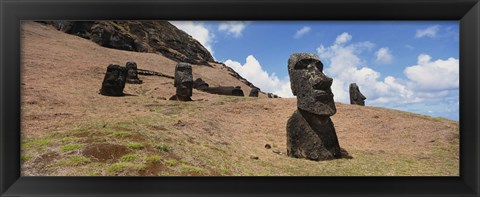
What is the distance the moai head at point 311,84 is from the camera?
9562 millimetres

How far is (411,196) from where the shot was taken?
5.64 m

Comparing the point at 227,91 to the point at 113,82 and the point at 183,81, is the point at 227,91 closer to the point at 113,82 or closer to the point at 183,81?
the point at 183,81

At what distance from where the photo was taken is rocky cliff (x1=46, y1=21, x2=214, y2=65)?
5162 centimetres

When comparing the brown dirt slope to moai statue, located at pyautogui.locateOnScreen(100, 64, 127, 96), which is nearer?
the brown dirt slope

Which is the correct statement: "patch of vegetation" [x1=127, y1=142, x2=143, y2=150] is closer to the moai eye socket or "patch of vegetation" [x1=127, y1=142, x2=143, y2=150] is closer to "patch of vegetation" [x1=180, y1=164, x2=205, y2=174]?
"patch of vegetation" [x1=180, y1=164, x2=205, y2=174]

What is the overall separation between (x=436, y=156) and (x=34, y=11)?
1114 centimetres

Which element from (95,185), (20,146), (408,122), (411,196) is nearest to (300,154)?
(411,196)

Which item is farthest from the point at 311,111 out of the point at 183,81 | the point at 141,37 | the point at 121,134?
the point at 141,37

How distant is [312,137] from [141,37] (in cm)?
5616

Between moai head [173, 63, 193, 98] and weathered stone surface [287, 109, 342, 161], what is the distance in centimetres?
1226

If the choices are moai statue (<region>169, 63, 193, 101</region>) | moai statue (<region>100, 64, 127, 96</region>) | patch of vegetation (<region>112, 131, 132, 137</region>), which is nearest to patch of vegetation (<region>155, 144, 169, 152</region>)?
patch of vegetation (<region>112, 131, 132, 137</region>)

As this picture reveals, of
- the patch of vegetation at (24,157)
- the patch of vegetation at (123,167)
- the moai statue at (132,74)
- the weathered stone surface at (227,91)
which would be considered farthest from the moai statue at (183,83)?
the patch of vegetation at (24,157)

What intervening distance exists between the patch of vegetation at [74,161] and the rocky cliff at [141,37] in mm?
43831
